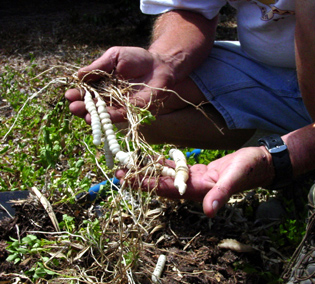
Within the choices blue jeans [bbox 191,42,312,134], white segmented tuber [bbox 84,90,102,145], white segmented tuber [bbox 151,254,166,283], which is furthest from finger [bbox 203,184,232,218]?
blue jeans [bbox 191,42,312,134]

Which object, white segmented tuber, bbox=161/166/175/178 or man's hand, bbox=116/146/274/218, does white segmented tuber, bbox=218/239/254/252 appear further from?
white segmented tuber, bbox=161/166/175/178

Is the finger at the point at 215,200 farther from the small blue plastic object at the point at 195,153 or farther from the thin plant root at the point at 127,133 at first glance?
the small blue plastic object at the point at 195,153

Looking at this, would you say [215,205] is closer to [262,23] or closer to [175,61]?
[175,61]

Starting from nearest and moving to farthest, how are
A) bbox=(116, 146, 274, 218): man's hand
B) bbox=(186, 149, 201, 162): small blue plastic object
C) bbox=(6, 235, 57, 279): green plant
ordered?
1. bbox=(116, 146, 274, 218): man's hand
2. bbox=(6, 235, 57, 279): green plant
3. bbox=(186, 149, 201, 162): small blue plastic object

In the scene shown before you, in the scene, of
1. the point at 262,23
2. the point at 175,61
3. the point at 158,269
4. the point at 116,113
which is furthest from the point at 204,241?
the point at 262,23

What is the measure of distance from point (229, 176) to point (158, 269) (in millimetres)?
511

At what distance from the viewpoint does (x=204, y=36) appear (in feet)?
6.92

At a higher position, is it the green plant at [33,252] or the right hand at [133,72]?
the right hand at [133,72]

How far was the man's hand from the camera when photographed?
129cm

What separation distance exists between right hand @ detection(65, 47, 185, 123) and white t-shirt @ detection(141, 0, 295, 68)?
46 cm

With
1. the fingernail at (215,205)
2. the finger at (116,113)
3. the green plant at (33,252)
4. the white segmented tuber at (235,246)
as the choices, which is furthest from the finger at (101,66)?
the white segmented tuber at (235,246)

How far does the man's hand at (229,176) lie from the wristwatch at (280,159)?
0.02 m

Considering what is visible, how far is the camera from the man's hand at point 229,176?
1285mm

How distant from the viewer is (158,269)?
58.3 inches
